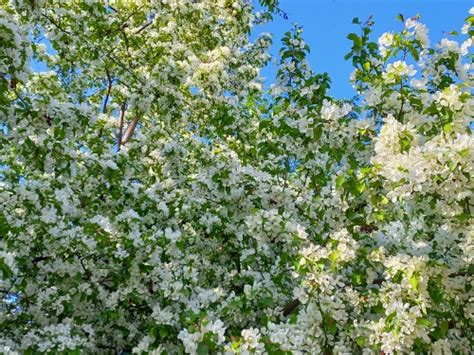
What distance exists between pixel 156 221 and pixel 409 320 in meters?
3.57

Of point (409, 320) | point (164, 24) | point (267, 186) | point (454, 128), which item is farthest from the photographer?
point (164, 24)

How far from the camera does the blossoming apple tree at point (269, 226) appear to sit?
3.89 metres

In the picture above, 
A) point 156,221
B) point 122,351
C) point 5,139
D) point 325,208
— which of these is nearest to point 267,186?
point 325,208

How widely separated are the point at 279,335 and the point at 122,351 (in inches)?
91.7

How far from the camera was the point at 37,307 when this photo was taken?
5.04m

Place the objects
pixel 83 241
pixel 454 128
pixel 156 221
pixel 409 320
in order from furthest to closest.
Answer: pixel 156 221
pixel 83 241
pixel 454 128
pixel 409 320

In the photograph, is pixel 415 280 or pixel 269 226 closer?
pixel 415 280

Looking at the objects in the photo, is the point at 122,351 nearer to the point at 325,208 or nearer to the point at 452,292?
the point at 325,208

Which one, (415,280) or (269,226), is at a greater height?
(269,226)

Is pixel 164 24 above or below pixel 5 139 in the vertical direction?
above

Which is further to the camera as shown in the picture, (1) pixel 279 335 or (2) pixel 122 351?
(2) pixel 122 351

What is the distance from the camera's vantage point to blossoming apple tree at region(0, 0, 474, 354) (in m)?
3.89

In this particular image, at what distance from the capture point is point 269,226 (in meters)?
4.52

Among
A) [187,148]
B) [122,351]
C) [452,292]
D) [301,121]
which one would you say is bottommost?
[122,351]
